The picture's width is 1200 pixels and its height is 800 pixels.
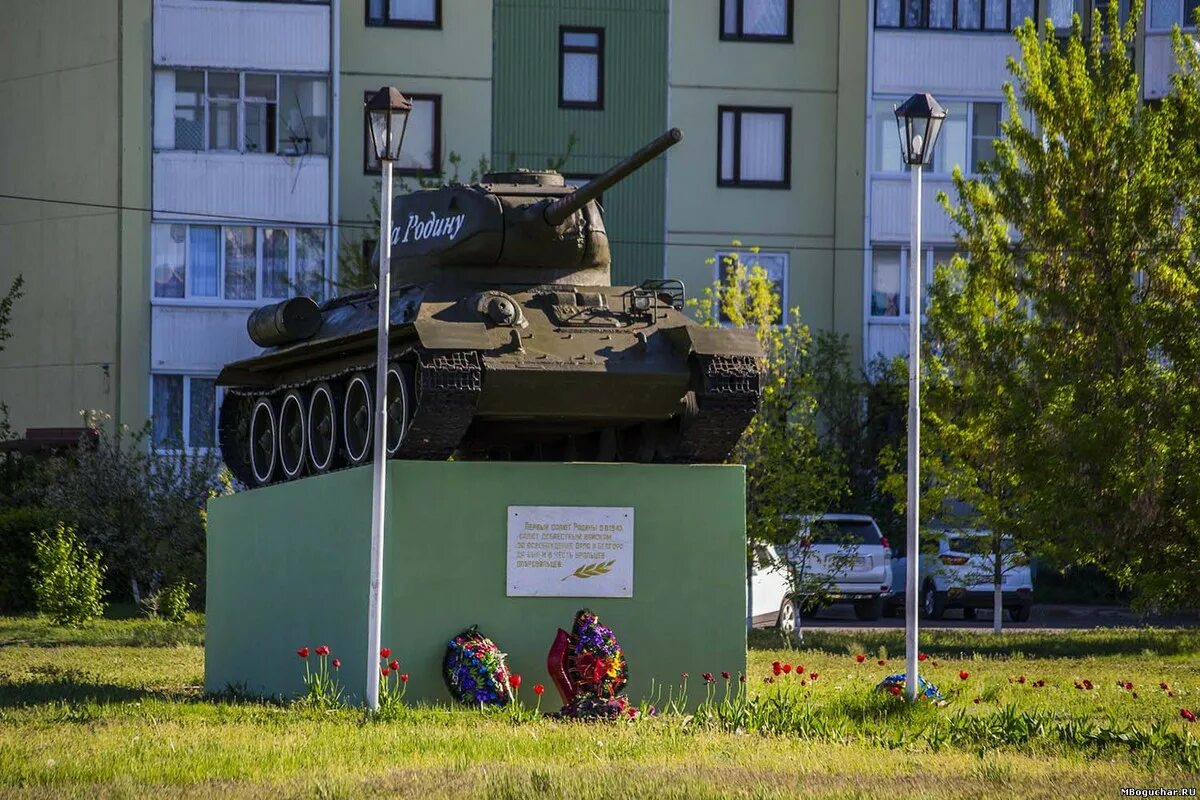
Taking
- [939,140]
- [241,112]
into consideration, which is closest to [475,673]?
[241,112]

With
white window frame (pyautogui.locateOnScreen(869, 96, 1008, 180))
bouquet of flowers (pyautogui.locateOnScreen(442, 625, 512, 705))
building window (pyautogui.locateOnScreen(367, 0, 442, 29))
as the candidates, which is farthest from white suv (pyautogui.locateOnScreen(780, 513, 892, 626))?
bouquet of flowers (pyautogui.locateOnScreen(442, 625, 512, 705))

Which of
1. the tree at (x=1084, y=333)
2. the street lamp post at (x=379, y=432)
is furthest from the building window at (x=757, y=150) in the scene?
the street lamp post at (x=379, y=432)

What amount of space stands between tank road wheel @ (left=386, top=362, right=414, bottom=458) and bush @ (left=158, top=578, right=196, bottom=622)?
31.9 feet

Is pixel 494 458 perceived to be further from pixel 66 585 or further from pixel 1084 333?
Result: pixel 66 585

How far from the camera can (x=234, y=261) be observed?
3619 cm

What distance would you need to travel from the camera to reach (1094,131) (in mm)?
24562

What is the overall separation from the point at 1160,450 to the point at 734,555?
22.5ft

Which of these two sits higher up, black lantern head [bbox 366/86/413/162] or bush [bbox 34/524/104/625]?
black lantern head [bbox 366/86/413/162]

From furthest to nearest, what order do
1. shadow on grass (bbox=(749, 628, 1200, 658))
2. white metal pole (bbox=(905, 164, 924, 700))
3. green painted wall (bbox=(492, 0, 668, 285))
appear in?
1. green painted wall (bbox=(492, 0, 668, 285))
2. shadow on grass (bbox=(749, 628, 1200, 658))
3. white metal pole (bbox=(905, 164, 924, 700))

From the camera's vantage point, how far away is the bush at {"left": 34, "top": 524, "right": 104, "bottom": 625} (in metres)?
25.8

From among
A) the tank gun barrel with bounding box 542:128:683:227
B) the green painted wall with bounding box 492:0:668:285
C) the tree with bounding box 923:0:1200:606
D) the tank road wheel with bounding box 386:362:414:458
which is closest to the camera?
the tank gun barrel with bounding box 542:128:683:227

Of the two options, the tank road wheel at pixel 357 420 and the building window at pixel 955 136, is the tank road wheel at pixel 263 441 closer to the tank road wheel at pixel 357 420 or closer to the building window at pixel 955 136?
the tank road wheel at pixel 357 420

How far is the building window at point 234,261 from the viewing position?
118ft

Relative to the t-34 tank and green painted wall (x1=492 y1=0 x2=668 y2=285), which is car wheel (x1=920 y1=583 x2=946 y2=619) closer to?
green painted wall (x1=492 y1=0 x2=668 y2=285)
